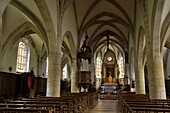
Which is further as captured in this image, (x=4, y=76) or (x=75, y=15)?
(x=75, y=15)

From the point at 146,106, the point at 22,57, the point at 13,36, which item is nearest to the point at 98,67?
the point at 22,57

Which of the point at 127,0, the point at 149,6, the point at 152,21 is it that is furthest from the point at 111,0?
the point at 152,21

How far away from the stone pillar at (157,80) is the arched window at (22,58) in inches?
563

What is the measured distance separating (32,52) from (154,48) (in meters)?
15.4

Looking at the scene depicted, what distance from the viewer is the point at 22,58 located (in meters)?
19.1

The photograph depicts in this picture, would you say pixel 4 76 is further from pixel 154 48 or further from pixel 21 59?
pixel 154 48

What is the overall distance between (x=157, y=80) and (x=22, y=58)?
15.0 metres

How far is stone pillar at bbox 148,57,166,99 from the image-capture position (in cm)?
913

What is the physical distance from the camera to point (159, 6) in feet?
28.4

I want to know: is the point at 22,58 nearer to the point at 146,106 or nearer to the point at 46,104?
the point at 46,104

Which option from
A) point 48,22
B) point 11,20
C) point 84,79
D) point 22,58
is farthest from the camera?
point 22,58

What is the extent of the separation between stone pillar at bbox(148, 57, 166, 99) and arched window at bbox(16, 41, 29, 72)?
14.3m

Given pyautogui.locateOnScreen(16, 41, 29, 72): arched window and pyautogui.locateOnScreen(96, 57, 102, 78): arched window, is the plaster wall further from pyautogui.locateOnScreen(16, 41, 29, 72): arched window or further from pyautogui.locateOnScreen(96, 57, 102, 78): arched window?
pyautogui.locateOnScreen(96, 57, 102, 78): arched window

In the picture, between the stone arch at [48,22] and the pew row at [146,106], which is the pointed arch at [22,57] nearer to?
the stone arch at [48,22]
